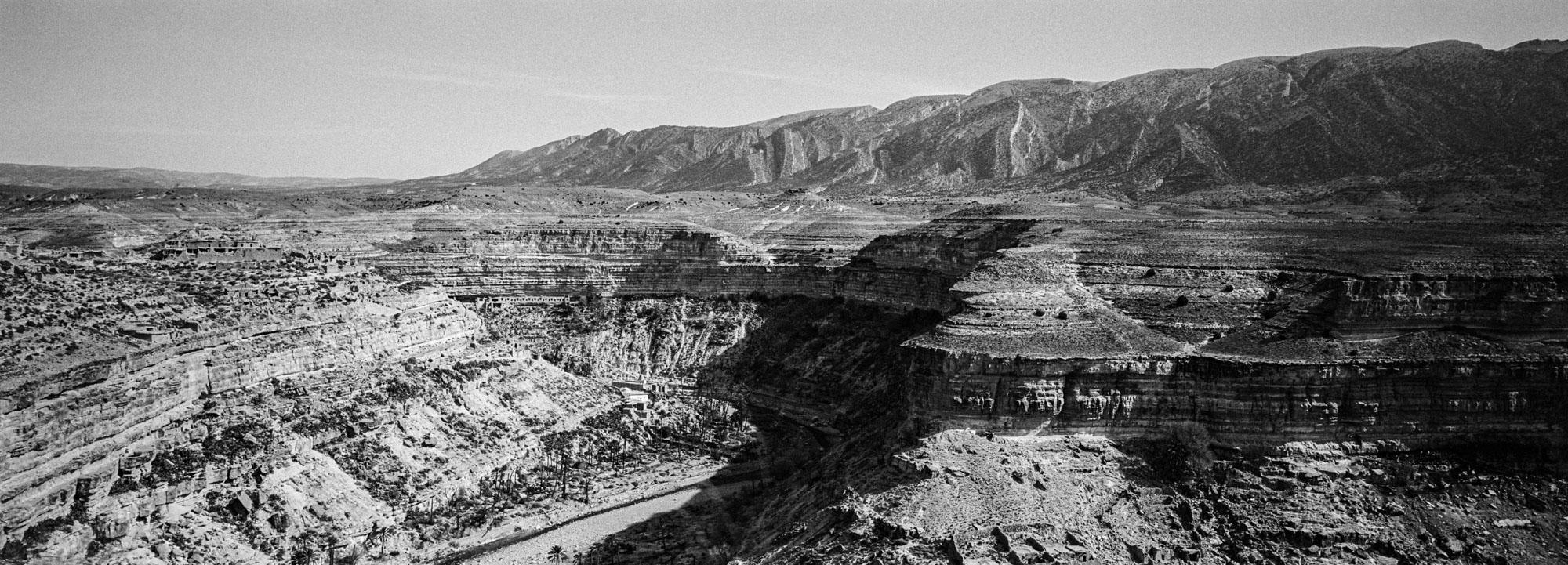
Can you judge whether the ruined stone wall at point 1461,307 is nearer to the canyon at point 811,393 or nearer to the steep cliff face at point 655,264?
the canyon at point 811,393

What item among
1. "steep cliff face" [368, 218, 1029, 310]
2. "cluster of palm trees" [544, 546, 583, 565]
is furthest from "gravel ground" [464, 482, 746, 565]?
"steep cliff face" [368, 218, 1029, 310]

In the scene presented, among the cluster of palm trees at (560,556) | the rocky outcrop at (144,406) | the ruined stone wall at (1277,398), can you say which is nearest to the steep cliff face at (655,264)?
the rocky outcrop at (144,406)

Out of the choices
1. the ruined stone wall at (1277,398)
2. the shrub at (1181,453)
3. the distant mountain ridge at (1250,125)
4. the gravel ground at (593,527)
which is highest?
the distant mountain ridge at (1250,125)

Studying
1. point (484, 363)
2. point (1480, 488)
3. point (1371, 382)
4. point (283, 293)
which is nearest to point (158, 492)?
point (283, 293)

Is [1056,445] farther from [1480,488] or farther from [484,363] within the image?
[484,363]

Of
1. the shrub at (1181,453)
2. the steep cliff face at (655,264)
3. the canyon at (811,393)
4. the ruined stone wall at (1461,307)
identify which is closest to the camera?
the canyon at (811,393)

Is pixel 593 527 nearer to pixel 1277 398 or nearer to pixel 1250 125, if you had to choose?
pixel 1277 398

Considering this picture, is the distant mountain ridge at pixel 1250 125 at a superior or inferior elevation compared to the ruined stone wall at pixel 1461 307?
superior
